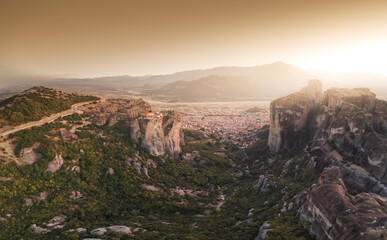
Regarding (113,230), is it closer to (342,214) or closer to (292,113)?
(342,214)

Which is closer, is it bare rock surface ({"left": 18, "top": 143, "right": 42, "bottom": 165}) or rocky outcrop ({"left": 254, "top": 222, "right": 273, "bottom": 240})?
rocky outcrop ({"left": 254, "top": 222, "right": 273, "bottom": 240})

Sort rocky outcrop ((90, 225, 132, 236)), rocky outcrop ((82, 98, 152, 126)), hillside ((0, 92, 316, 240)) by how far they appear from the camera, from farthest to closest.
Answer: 1. rocky outcrop ((82, 98, 152, 126))
2. hillside ((0, 92, 316, 240))
3. rocky outcrop ((90, 225, 132, 236))

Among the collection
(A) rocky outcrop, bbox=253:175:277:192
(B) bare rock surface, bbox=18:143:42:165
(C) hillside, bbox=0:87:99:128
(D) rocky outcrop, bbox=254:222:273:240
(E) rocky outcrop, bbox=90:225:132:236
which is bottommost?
(A) rocky outcrop, bbox=253:175:277:192

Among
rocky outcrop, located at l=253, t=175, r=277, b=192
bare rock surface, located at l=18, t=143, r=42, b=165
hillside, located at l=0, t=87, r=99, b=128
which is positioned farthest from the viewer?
rocky outcrop, located at l=253, t=175, r=277, b=192

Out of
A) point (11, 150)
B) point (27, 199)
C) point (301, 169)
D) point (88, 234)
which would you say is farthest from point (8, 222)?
point (301, 169)

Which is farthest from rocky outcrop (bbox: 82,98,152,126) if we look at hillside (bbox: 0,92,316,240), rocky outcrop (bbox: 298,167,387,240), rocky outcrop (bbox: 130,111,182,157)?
rocky outcrop (bbox: 298,167,387,240)

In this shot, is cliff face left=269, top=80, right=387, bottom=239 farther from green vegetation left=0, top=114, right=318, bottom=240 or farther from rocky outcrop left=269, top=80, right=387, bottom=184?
green vegetation left=0, top=114, right=318, bottom=240

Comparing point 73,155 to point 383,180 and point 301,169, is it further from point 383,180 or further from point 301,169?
point 383,180
